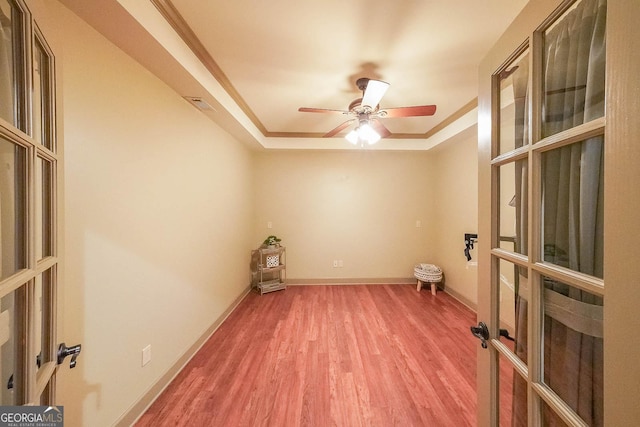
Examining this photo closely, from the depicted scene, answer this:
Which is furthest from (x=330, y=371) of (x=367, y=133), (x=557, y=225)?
(x=367, y=133)

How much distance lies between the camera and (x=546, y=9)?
627 mm

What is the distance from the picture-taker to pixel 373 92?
175 cm

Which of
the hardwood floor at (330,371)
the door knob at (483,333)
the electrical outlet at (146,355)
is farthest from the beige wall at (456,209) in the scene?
the electrical outlet at (146,355)

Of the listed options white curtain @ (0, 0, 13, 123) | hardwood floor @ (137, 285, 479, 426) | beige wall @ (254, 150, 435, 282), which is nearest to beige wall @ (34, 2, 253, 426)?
white curtain @ (0, 0, 13, 123)

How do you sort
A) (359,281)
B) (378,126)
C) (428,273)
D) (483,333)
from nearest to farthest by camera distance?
(483,333)
(378,126)
(428,273)
(359,281)

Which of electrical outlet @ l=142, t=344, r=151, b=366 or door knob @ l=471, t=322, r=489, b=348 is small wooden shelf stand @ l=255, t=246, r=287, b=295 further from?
door knob @ l=471, t=322, r=489, b=348

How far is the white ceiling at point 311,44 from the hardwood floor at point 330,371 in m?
2.31

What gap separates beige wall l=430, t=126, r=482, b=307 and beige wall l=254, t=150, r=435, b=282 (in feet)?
0.60

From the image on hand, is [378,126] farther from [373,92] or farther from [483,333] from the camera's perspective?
[483,333]

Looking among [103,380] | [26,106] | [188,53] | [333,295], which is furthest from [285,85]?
[333,295]

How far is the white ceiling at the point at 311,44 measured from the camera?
1245mm

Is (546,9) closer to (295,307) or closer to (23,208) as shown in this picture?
(23,208)

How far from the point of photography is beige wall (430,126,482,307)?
2.91m

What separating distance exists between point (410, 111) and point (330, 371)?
7.58 feet
